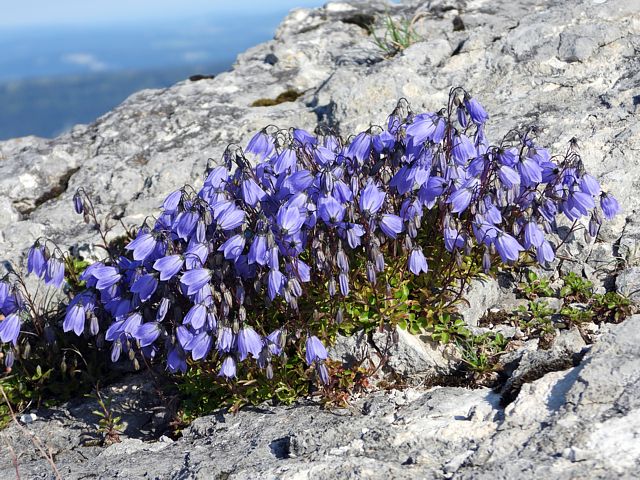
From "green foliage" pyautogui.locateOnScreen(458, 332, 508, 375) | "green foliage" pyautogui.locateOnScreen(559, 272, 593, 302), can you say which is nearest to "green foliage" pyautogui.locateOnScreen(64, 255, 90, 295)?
"green foliage" pyautogui.locateOnScreen(458, 332, 508, 375)

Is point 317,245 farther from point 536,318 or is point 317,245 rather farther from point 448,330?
point 536,318

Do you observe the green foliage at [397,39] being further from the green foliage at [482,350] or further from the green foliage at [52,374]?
the green foliage at [52,374]

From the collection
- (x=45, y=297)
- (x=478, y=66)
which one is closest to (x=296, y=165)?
(x=45, y=297)

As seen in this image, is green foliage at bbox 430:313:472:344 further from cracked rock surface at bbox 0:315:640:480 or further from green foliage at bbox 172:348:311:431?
green foliage at bbox 172:348:311:431

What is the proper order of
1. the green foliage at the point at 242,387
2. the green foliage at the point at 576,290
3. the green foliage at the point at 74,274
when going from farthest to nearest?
the green foliage at the point at 74,274
the green foliage at the point at 576,290
the green foliage at the point at 242,387

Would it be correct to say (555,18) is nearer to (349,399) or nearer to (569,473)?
(349,399)

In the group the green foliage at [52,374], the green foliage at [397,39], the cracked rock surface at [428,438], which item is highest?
the green foliage at [397,39]

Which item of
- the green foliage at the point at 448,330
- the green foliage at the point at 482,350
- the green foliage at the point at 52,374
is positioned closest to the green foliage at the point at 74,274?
the green foliage at the point at 52,374
